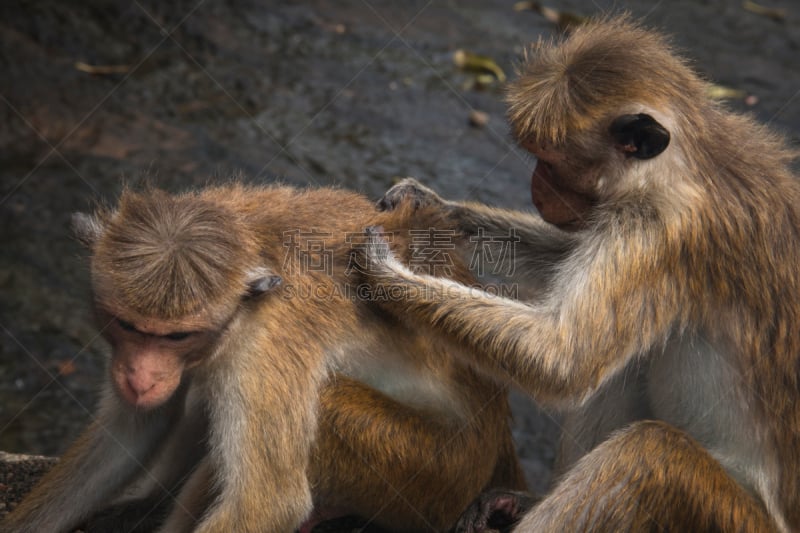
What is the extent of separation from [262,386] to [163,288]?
0.86 m

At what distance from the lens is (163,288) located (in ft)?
18.9

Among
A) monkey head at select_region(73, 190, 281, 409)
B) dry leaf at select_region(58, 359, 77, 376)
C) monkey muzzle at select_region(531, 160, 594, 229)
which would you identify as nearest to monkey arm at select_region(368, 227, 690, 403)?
monkey muzzle at select_region(531, 160, 594, 229)

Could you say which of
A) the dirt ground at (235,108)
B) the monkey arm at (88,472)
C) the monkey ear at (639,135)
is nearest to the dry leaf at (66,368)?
the dirt ground at (235,108)

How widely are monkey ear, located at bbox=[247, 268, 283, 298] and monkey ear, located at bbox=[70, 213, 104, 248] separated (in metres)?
0.94

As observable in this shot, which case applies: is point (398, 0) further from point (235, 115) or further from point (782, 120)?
point (782, 120)

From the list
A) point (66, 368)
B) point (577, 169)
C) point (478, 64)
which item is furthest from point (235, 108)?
point (577, 169)

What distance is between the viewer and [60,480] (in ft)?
22.5

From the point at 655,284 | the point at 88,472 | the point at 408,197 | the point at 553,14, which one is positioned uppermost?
the point at 655,284

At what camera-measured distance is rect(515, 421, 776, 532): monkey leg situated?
6.13 metres

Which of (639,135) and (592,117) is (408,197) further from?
(639,135)

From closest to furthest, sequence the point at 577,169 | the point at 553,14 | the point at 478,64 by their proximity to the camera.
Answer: the point at 577,169 → the point at 478,64 → the point at 553,14

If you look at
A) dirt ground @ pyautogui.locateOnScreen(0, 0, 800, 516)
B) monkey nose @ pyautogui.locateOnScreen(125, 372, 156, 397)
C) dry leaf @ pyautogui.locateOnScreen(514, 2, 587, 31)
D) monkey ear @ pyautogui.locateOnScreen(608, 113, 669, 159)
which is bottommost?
dirt ground @ pyautogui.locateOnScreen(0, 0, 800, 516)

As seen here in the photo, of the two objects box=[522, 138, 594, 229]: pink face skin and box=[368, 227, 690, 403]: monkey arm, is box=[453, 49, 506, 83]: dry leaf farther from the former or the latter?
box=[368, 227, 690, 403]: monkey arm

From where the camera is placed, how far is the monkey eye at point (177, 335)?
587 centimetres
